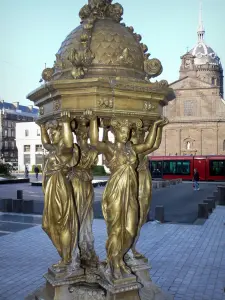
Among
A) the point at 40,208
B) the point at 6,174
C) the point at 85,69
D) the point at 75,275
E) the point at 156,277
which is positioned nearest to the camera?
the point at 85,69

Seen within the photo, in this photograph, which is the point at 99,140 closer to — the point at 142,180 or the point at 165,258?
the point at 142,180

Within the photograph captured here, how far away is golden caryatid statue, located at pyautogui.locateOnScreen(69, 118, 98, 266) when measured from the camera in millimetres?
5039

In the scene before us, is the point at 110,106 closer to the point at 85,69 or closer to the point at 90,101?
the point at 90,101

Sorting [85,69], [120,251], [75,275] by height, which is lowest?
[75,275]

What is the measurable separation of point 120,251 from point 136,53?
251cm

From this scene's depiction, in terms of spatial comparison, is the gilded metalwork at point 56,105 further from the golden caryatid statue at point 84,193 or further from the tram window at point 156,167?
the tram window at point 156,167

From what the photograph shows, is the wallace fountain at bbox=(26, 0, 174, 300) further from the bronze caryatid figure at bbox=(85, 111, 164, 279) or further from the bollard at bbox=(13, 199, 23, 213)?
the bollard at bbox=(13, 199, 23, 213)

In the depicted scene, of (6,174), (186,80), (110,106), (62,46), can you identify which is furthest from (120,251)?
(186,80)

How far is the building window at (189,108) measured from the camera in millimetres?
50375

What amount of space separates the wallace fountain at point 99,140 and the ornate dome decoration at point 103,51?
0.01 m

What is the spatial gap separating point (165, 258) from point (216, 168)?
27433 mm

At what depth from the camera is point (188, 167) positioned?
3456 centimetres

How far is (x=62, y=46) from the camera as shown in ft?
16.5

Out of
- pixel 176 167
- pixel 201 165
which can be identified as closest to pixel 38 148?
pixel 176 167
